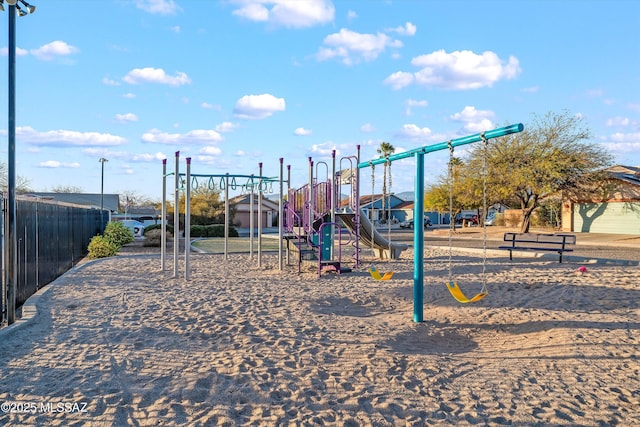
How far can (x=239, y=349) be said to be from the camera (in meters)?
5.46

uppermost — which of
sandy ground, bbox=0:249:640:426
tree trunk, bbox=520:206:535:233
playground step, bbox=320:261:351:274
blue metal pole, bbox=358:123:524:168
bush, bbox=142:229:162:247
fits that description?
blue metal pole, bbox=358:123:524:168

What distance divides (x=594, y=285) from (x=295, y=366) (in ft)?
23.6

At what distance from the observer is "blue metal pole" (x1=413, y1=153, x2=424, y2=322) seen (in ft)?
23.2

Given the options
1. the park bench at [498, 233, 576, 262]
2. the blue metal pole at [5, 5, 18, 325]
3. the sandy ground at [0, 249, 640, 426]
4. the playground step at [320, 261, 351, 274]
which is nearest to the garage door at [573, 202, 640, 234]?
the park bench at [498, 233, 576, 262]

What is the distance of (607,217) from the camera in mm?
32938

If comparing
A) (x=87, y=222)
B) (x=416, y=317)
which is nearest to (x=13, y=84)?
(x=416, y=317)

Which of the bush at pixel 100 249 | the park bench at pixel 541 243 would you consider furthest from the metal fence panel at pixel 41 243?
the park bench at pixel 541 243

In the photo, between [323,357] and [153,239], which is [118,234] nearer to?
[153,239]

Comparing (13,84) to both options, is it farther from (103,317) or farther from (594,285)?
(594,285)

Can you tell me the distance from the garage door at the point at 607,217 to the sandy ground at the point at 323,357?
84.0 feet

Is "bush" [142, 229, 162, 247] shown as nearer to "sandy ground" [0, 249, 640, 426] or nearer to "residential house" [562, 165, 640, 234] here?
"sandy ground" [0, 249, 640, 426]

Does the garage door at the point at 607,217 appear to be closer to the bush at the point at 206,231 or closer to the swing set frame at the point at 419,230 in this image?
the bush at the point at 206,231

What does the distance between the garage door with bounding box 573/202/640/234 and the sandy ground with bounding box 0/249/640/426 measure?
25604 millimetres

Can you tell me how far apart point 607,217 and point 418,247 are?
31.1m
